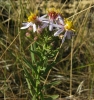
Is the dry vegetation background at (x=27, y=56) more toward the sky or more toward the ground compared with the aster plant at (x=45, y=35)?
more toward the ground

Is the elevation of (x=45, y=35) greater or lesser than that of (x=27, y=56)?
greater

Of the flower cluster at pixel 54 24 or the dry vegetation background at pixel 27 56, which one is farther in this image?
the dry vegetation background at pixel 27 56

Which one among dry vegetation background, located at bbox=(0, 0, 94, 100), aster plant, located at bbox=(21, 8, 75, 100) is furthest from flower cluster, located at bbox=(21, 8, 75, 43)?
dry vegetation background, located at bbox=(0, 0, 94, 100)

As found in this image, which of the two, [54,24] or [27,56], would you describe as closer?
[54,24]

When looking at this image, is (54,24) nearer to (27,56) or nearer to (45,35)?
(45,35)

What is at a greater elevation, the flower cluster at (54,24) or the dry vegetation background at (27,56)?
the flower cluster at (54,24)

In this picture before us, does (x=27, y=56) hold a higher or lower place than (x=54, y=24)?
lower

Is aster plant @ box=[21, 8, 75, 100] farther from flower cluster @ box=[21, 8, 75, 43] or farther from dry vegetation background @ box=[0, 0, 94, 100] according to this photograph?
dry vegetation background @ box=[0, 0, 94, 100]

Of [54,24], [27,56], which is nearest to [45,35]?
[54,24]

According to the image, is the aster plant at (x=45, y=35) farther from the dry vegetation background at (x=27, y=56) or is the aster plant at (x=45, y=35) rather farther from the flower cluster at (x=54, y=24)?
the dry vegetation background at (x=27, y=56)

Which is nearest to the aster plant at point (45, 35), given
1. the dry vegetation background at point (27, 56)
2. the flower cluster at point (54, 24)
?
the flower cluster at point (54, 24)

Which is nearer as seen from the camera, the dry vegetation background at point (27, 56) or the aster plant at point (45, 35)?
the aster plant at point (45, 35)
